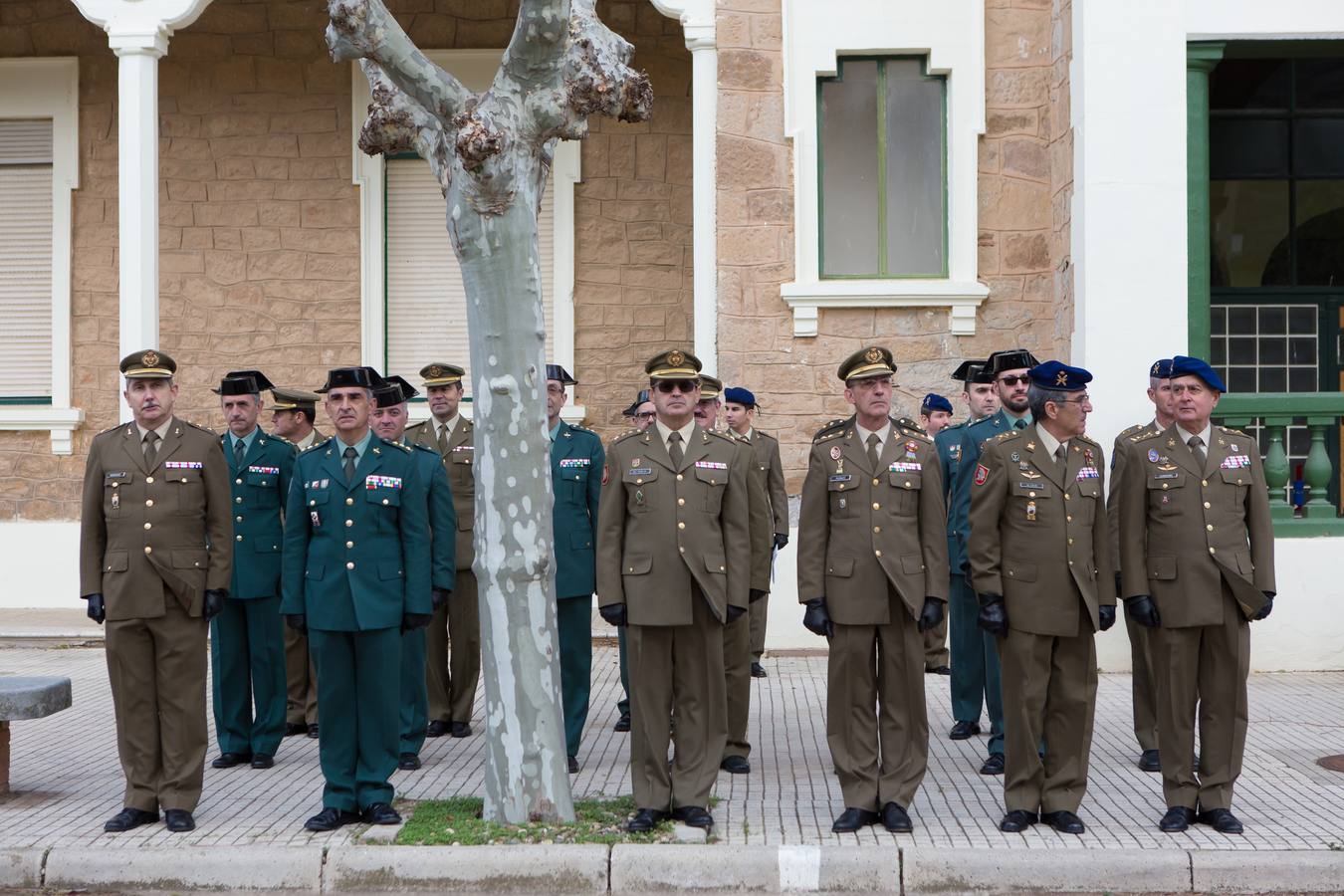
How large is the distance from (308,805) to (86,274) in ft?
29.6

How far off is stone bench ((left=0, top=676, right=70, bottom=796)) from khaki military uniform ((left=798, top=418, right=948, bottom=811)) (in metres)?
3.83

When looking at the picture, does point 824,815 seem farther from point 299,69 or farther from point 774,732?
point 299,69

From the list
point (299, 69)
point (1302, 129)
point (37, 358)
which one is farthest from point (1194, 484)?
point (37, 358)

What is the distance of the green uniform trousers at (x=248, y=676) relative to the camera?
8359 millimetres

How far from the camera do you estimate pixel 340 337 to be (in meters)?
14.6

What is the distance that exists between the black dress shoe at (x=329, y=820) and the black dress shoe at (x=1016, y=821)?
9.78 ft

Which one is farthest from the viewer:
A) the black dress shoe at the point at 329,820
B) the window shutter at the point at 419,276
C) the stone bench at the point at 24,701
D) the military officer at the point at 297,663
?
the window shutter at the point at 419,276

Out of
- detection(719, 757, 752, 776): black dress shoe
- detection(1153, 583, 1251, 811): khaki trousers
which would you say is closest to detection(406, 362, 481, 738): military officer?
detection(719, 757, 752, 776): black dress shoe

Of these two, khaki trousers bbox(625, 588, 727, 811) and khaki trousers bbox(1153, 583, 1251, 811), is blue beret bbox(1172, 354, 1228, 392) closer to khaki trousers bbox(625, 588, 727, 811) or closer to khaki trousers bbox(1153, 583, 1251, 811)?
khaki trousers bbox(1153, 583, 1251, 811)

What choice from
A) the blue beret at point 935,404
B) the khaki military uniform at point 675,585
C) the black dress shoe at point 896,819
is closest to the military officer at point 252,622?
the khaki military uniform at point 675,585

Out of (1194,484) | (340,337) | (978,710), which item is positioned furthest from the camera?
(340,337)

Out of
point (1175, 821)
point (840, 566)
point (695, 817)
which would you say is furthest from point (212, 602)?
point (1175, 821)

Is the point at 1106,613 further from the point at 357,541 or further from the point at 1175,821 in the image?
the point at 357,541

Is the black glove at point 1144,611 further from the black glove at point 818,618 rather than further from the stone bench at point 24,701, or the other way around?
the stone bench at point 24,701
